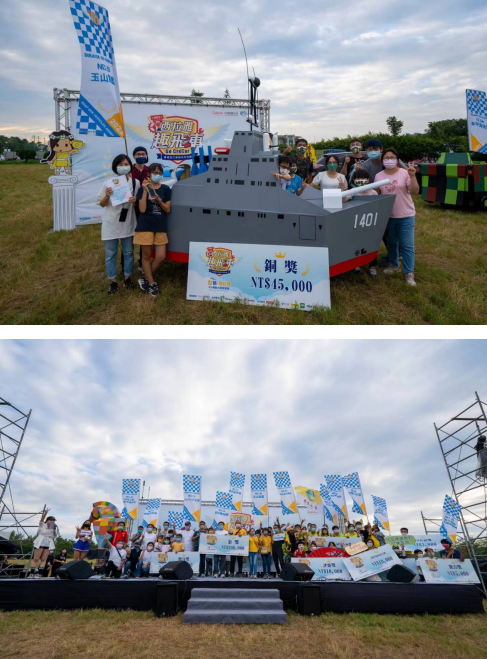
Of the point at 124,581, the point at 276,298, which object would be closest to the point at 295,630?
the point at 124,581

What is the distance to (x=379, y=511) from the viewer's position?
9.98 meters

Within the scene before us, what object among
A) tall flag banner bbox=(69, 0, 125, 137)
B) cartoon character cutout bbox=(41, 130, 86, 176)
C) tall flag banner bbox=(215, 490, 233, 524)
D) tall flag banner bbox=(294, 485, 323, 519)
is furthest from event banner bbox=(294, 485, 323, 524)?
cartoon character cutout bbox=(41, 130, 86, 176)

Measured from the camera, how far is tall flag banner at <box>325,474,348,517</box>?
9.83 metres

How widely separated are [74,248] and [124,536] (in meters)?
6.31

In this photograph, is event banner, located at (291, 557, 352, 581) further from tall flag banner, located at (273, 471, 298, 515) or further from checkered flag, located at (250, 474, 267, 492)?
checkered flag, located at (250, 474, 267, 492)

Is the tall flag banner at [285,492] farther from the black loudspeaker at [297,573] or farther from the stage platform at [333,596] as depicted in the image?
the stage platform at [333,596]

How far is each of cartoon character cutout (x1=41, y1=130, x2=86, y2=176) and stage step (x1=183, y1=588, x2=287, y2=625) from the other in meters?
10.8

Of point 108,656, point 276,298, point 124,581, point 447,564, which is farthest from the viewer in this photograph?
point 276,298

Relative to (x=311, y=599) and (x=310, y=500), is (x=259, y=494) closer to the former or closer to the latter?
(x=310, y=500)

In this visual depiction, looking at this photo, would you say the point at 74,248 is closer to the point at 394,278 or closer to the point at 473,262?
the point at 394,278

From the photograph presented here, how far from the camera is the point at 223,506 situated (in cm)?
888

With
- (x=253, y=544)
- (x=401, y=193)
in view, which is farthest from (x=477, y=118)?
(x=253, y=544)

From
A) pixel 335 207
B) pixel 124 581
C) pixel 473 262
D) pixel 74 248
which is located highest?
pixel 74 248

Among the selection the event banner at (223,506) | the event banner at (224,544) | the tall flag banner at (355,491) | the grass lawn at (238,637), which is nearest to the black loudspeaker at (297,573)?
the grass lawn at (238,637)
